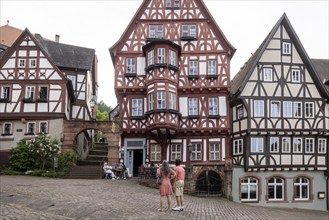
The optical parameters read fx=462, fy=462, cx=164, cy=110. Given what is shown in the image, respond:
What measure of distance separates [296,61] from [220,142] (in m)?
8.71

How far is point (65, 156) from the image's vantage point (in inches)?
1368

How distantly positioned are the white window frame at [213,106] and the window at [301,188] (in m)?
8.08

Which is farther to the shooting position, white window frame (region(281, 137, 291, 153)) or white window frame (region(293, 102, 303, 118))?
white window frame (region(293, 102, 303, 118))

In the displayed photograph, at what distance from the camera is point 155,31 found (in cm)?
3756

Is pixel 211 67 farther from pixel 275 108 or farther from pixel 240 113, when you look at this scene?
pixel 275 108

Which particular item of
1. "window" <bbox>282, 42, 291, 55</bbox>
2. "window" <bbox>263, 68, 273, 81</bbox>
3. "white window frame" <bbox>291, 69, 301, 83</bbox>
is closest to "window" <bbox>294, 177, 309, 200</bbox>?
"white window frame" <bbox>291, 69, 301, 83</bbox>

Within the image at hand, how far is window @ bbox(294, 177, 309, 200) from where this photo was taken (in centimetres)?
3509

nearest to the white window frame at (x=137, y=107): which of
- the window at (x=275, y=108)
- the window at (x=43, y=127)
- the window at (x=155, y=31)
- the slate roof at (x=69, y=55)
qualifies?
the window at (x=155, y=31)

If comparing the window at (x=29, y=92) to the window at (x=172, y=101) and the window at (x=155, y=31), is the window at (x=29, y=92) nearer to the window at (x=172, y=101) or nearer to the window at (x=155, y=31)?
the window at (x=155, y=31)

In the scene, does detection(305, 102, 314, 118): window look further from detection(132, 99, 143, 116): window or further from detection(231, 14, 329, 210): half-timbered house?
detection(132, 99, 143, 116): window

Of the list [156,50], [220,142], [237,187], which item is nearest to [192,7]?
[156,50]

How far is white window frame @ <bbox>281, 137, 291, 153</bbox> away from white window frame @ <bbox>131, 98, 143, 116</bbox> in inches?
441

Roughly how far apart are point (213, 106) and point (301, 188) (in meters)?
9.17

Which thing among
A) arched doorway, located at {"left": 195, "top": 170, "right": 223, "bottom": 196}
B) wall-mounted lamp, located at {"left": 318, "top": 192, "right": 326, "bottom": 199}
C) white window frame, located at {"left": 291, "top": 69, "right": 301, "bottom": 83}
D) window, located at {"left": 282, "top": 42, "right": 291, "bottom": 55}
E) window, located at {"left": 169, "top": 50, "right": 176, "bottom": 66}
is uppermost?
window, located at {"left": 282, "top": 42, "right": 291, "bottom": 55}
